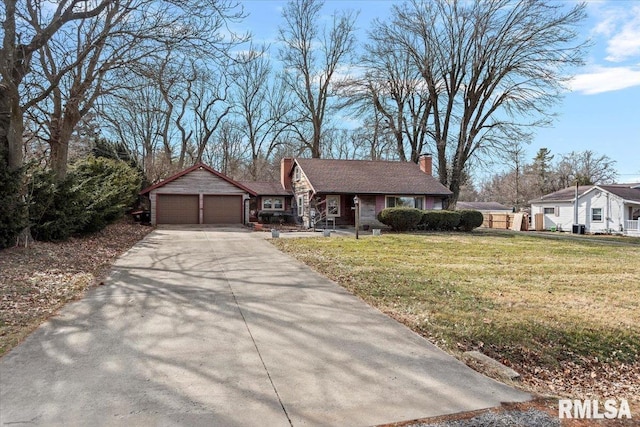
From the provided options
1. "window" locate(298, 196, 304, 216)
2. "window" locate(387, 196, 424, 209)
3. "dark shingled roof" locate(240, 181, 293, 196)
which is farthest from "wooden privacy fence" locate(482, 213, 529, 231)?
"dark shingled roof" locate(240, 181, 293, 196)

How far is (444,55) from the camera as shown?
29.0 metres

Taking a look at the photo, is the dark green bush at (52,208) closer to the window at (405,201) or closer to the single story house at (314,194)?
the single story house at (314,194)

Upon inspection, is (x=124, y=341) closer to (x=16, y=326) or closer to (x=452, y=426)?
(x=16, y=326)

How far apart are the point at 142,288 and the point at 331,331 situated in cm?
393

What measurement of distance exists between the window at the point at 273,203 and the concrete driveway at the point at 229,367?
74.1 ft

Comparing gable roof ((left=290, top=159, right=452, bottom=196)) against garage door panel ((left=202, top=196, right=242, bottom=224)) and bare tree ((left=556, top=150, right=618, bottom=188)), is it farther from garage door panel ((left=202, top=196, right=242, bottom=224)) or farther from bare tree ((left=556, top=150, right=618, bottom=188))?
bare tree ((left=556, top=150, right=618, bottom=188))

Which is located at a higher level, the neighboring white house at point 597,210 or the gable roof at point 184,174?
the gable roof at point 184,174

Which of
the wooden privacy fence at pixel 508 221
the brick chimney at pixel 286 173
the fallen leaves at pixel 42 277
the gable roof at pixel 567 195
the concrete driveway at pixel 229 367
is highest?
Answer: the brick chimney at pixel 286 173

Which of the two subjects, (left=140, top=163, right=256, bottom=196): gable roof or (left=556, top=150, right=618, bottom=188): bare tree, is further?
(left=556, top=150, right=618, bottom=188): bare tree

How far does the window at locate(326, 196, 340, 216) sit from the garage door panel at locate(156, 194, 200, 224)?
26.2 feet

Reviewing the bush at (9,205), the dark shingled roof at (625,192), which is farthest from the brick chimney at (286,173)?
the dark shingled roof at (625,192)

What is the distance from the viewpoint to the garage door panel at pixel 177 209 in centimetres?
2381

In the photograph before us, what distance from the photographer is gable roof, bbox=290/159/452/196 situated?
23.7 metres

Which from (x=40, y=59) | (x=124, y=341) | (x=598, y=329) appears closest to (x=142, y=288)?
(x=124, y=341)
